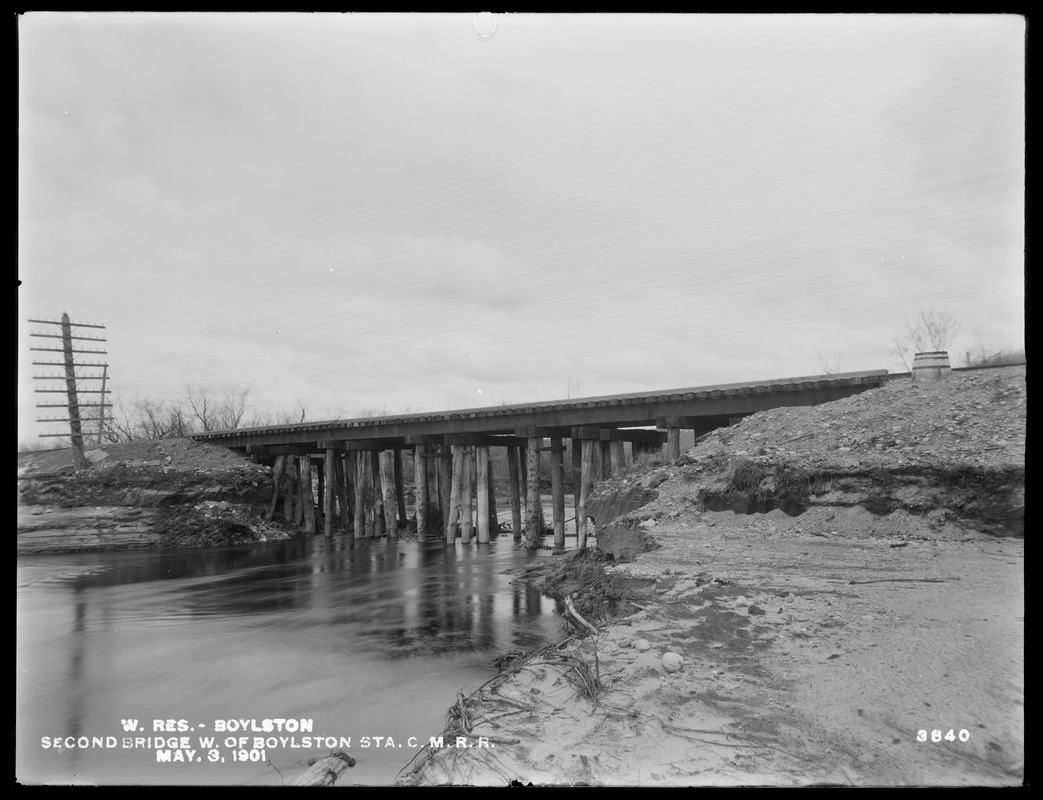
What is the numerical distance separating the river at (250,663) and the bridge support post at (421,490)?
690 cm

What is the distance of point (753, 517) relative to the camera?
38.5ft

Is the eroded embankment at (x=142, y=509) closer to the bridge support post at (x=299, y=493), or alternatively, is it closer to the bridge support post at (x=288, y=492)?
the bridge support post at (x=288, y=492)

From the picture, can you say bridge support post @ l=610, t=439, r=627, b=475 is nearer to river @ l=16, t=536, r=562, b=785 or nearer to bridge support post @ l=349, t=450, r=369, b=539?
river @ l=16, t=536, r=562, b=785

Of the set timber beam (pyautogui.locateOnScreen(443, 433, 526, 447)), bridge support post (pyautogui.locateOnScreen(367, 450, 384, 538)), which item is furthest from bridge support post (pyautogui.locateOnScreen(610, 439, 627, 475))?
bridge support post (pyautogui.locateOnScreen(367, 450, 384, 538))

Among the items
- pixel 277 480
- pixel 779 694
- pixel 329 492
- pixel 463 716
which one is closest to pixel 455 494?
pixel 329 492

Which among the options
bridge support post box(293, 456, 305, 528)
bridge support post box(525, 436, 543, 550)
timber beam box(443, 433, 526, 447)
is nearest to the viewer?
bridge support post box(525, 436, 543, 550)

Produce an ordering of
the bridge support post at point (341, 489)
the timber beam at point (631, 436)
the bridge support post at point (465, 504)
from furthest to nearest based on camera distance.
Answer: the bridge support post at point (341, 489) → the bridge support post at point (465, 504) → the timber beam at point (631, 436)

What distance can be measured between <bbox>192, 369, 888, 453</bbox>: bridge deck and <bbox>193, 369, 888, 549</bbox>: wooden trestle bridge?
0.03 m

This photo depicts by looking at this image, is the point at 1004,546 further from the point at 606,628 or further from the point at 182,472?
the point at 182,472

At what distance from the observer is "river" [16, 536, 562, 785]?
603cm

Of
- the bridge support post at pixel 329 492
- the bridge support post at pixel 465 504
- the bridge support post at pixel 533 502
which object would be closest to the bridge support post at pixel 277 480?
the bridge support post at pixel 329 492

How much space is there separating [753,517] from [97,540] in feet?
83.6

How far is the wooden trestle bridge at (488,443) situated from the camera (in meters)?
17.3
